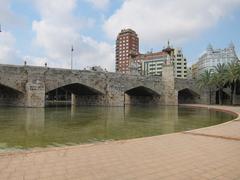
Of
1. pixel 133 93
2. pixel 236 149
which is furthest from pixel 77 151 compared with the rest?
pixel 133 93

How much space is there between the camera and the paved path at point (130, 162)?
4855 millimetres

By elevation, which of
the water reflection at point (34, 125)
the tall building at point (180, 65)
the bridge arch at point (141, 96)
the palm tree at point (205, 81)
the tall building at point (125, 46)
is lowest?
the water reflection at point (34, 125)

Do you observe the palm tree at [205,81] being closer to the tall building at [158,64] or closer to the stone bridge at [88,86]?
the stone bridge at [88,86]

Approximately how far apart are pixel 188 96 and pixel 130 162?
50.1 meters

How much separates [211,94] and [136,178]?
164 feet

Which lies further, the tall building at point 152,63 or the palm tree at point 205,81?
the tall building at point 152,63

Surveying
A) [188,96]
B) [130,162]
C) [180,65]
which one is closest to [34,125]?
[130,162]

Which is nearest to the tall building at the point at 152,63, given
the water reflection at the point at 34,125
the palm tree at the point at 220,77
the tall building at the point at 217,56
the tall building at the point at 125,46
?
the tall building at the point at 125,46

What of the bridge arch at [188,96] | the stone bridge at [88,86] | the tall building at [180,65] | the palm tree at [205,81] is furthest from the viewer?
the tall building at [180,65]

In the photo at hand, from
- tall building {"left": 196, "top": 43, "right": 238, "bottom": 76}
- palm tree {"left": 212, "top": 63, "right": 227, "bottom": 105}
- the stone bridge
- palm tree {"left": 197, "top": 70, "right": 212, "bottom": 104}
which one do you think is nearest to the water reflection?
the stone bridge

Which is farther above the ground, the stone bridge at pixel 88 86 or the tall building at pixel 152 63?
the tall building at pixel 152 63

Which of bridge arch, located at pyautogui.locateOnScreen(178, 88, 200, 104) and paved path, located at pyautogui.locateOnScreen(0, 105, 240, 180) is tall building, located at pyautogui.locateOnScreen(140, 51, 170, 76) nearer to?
bridge arch, located at pyautogui.locateOnScreen(178, 88, 200, 104)

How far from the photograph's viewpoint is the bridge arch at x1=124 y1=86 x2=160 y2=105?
4669cm

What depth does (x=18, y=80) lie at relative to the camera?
100ft
